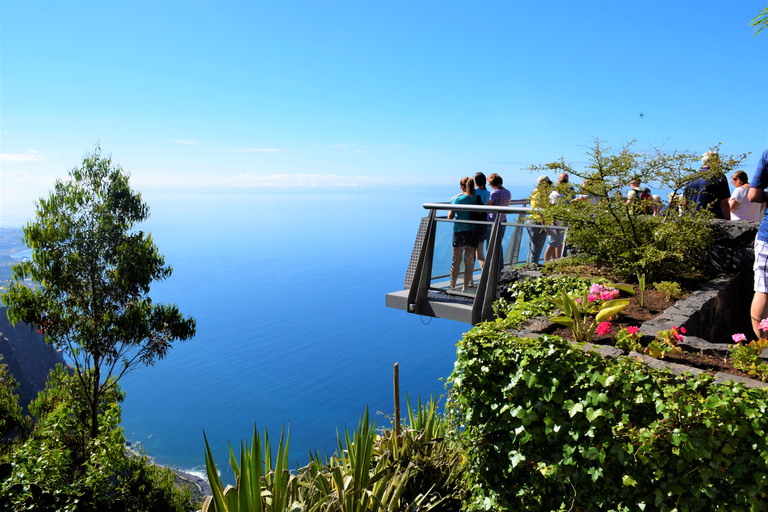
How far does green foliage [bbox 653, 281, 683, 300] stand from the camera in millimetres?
4904

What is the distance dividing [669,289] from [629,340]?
192 cm

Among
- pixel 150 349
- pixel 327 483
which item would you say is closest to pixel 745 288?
pixel 327 483

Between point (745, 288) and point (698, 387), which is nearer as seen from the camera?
point (698, 387)

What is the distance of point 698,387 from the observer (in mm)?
2703

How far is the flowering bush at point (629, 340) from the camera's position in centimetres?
337

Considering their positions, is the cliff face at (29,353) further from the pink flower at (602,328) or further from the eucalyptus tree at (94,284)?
the pink flower at (602,328)

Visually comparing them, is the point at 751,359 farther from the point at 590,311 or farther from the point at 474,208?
the point at 474,208

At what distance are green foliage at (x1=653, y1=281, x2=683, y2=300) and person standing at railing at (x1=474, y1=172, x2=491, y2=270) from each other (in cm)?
279

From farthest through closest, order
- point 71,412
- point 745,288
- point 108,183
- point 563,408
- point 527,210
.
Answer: point 108,183, point 71,412, point 527,210, point 745,288, point 563,408

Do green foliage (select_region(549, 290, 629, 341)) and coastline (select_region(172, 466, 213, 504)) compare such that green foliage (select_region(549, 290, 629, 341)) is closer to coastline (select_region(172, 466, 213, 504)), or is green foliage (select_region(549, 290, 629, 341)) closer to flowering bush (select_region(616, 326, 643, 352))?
flowering bush (select_region(616, 326, 643, 352))

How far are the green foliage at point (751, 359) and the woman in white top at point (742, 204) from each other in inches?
207

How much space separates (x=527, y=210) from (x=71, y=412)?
1968 centimetres

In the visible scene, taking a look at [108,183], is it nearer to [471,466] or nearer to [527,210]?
[527,210]

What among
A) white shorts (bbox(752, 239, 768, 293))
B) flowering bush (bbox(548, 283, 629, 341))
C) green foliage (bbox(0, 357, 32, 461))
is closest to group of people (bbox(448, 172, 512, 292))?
flowering bush (bbox(548, 283, 629, 341))
